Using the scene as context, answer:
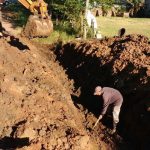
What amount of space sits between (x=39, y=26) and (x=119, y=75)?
642 centimetres

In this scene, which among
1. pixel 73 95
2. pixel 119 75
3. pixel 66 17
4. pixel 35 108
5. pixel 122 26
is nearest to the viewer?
pixel 35 108

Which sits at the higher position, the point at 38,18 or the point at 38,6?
the point at 38,6

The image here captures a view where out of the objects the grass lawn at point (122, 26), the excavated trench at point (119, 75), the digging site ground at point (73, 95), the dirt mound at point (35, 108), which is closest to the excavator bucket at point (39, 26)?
the excavated trench at point (119, 75)

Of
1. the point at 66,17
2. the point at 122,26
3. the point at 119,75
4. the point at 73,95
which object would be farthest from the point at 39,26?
the point at 122,26

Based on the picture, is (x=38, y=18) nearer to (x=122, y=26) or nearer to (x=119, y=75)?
(x=119, y=75)

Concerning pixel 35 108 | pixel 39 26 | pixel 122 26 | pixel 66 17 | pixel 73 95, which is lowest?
pixel 122 26

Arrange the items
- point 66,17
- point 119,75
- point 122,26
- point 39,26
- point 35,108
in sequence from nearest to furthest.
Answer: point 35,108 < point 119,75 < point 39,26 < point 66,17 < point 122,26

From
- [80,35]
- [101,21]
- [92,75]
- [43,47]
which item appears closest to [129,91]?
[92,75]

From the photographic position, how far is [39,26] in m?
18.6

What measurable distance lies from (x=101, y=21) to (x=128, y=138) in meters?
20.1

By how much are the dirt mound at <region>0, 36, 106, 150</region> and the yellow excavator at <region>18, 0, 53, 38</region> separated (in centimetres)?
299

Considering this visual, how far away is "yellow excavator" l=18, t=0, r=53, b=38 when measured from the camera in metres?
18.5

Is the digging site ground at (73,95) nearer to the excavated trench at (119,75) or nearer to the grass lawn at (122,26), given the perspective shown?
the excavated trench at (119,75)

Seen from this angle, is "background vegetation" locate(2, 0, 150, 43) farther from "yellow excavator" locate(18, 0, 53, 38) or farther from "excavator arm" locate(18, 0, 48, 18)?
"excavator arm" locate(18, 0, 48, 18)
